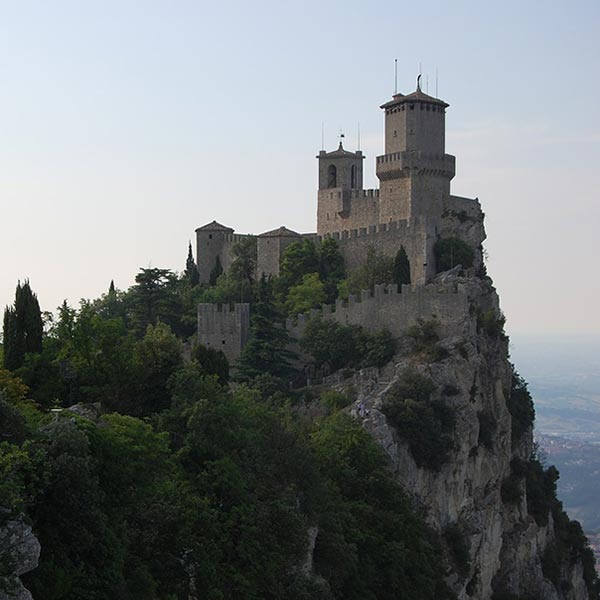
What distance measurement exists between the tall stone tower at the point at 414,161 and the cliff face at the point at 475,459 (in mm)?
5925

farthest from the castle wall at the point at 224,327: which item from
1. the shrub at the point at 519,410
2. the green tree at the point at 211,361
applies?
the shrub at the point at 519,410

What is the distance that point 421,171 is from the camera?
60.5 m

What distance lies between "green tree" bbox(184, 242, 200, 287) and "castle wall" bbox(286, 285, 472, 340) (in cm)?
1366

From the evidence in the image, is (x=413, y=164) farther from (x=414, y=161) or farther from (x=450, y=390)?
(x=450, y=390)

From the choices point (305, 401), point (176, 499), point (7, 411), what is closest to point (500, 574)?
point (305, 401)

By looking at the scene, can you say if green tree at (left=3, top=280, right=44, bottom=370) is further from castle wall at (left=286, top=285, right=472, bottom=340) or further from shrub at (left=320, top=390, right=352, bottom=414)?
castle wall at (left=286, top=285, right=472, bottom=340)

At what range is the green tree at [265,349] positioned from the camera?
168 feet

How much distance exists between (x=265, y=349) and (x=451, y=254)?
11.2 meters

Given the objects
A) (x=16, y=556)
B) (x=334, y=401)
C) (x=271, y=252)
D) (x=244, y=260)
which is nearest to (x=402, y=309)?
(x=334, y=401)

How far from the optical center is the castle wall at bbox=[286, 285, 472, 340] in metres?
51.2

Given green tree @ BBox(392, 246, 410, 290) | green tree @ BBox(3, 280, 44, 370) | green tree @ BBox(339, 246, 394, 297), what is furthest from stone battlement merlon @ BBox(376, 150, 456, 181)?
green tree @ BBox(3, 280, 44, 370)

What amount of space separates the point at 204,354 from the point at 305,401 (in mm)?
5565

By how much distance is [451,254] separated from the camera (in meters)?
57.1

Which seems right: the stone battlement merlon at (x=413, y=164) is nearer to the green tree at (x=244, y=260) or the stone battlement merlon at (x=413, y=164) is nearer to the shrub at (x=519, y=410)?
the green tree at (x=244, y=260)
